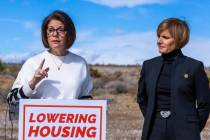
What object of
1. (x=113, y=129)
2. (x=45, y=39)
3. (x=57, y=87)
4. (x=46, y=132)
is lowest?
(x=113, y=129)

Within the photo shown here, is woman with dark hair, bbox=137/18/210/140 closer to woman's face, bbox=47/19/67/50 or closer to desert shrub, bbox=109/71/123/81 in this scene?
woman's face, bbox=47/19/67/50

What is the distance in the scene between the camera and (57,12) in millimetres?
5566

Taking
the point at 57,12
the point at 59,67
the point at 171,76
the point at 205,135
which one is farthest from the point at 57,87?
the point at 205,135

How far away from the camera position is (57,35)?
552 cm

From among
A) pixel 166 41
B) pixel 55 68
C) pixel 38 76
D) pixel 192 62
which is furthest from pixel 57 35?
pixel 192 62

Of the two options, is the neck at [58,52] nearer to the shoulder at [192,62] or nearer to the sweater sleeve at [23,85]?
the sweater sleeve at [23,85]

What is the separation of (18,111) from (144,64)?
1262 millimetres

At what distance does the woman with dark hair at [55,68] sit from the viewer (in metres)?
5.50

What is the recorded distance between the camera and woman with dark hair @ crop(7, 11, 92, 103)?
550 cm

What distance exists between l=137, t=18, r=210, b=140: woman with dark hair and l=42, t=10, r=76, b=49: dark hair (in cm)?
76

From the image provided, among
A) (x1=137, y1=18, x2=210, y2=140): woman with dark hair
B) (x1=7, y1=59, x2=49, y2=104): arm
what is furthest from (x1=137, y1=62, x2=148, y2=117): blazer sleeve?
(x1=7, y1=59, x2=49, y2=104): arm

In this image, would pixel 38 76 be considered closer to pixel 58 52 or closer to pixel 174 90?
pixel 58 52

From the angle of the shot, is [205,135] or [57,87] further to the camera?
[205,135]

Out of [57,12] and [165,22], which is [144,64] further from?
[57,12]
